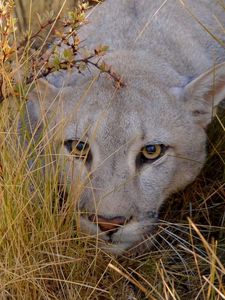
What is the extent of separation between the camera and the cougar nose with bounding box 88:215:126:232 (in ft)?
11.3

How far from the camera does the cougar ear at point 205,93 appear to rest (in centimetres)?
383

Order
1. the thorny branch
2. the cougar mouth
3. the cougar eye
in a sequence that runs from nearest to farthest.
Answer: the thorny branch
the cougar mouth
the cougar eye

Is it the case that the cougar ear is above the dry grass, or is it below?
above

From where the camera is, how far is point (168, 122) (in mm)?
3799

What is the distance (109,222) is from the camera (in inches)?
135

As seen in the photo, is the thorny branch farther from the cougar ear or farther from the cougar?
the cougar ear

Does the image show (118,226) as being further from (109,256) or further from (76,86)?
(76,86)

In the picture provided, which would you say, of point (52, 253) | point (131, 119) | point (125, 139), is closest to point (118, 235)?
point (52, 253)

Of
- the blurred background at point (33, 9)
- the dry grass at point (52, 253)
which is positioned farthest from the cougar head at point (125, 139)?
the blurred background at point (33, 9)

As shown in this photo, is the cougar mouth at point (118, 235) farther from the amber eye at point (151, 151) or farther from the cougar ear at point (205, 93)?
the cougar ear at point (205, 93)

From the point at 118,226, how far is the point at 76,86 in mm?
842

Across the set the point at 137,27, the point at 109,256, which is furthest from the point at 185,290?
the point at 137,27

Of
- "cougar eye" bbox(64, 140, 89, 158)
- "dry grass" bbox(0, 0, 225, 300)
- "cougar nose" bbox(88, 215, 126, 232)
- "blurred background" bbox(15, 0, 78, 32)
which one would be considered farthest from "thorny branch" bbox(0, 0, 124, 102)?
"blurred background" bbox(15, 0, 78, 32)

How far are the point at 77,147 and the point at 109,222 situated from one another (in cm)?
47
